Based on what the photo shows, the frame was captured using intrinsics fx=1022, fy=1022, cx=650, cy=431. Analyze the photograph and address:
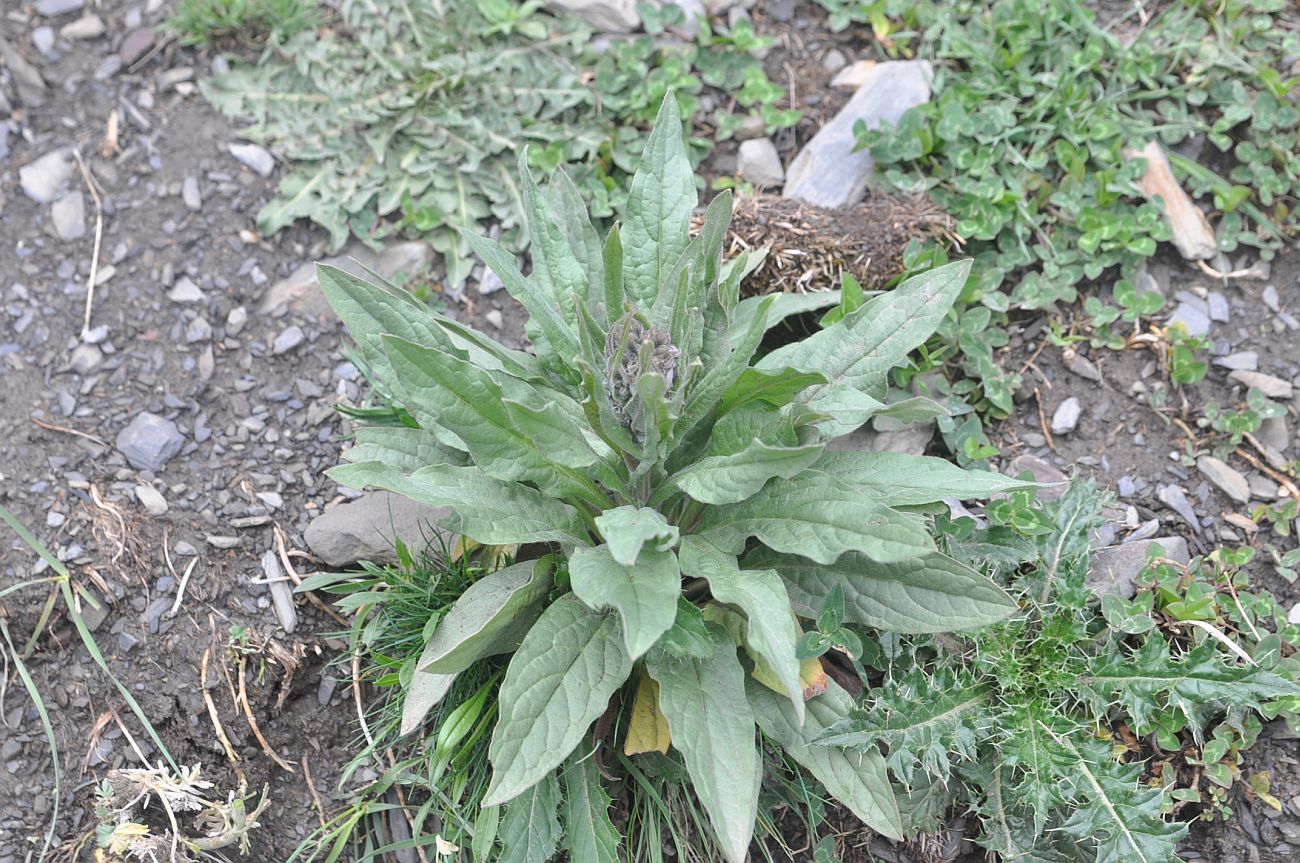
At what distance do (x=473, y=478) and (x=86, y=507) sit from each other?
1.61 meters

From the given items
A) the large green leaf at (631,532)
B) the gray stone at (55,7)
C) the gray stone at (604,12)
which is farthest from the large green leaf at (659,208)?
the gray stone at (55,7)

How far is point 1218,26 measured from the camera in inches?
158

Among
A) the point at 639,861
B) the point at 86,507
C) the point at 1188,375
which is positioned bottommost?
the point at 639,861

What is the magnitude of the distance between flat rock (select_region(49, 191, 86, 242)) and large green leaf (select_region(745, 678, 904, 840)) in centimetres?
317

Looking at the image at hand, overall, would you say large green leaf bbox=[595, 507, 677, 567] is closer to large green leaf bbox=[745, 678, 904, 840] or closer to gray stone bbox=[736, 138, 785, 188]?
large green leaf bbox=[745, 678, 904, 840]

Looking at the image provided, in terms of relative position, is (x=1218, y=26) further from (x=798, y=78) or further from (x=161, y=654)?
(x=161, y=654)

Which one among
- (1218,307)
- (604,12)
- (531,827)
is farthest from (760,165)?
(531,827)

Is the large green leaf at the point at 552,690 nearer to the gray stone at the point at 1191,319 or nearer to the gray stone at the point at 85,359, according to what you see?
the gray stone at the point at 85,359

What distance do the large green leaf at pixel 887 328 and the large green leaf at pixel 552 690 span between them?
3.01ft

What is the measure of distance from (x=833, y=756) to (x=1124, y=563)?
117 centimetres

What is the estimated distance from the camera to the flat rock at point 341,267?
3884 millimetres

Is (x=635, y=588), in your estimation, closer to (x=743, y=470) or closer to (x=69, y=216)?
(x=743, y=470)

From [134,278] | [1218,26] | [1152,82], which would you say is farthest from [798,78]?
[134,278]

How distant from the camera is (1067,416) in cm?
352
